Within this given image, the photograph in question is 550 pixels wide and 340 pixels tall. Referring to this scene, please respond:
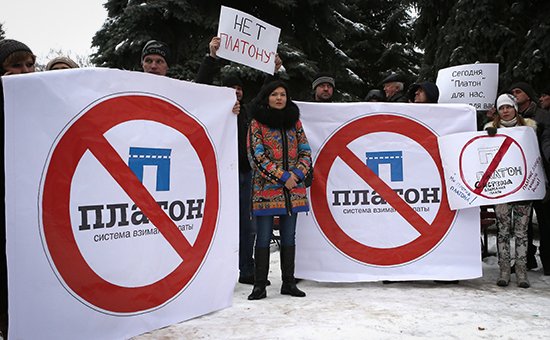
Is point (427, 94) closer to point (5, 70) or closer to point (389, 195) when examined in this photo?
point (389, 195)

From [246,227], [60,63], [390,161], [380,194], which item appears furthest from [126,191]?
[390,161]

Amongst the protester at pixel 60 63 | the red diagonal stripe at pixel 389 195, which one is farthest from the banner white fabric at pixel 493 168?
the protester at pixel 60 63

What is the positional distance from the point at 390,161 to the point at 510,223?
1.29 metres

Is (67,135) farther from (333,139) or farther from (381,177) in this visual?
(381,177)

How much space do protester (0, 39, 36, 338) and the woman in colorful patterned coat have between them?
1737 millimetres

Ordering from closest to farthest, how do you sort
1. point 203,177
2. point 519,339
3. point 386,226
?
1. point 519,339
2. point 203,177
3. point 386,226

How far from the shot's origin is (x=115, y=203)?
2926 millimetres

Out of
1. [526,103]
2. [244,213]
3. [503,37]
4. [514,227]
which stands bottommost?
[514,227]

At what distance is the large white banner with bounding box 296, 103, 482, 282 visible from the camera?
169 inches

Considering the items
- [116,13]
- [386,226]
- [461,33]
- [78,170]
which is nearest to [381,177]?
[386,226]

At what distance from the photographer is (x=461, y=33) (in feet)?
26.1

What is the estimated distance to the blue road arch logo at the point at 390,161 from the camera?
4320 millimetres

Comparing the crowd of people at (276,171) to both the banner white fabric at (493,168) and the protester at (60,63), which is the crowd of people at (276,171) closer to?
the protester at (60,63)

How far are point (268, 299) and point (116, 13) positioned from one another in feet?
28.2
